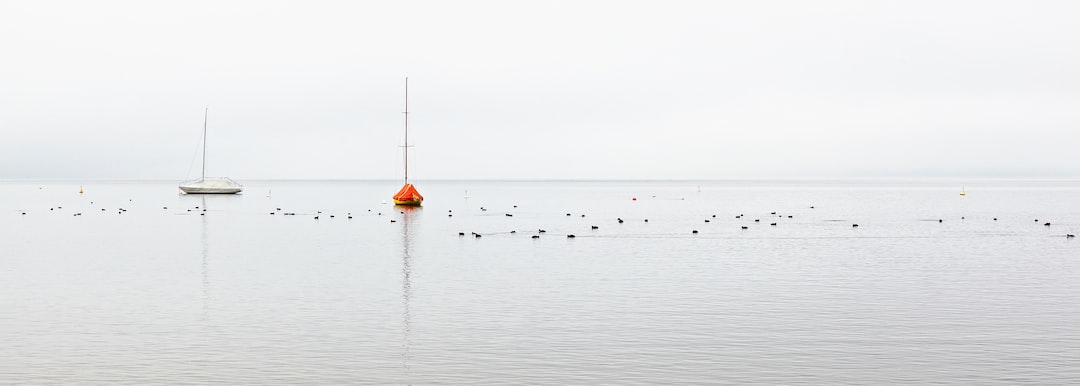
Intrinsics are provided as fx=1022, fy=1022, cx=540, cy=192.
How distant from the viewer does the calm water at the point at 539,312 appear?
27.8 m

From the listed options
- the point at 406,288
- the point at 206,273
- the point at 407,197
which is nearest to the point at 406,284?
the point at 406,288

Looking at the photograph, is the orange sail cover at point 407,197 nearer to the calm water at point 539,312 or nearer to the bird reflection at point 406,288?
the bird reflection at point 406,288

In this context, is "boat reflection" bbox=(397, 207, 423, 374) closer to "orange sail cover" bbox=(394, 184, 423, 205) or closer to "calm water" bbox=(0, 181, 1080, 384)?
"calm water" bbox=(0, 181, 1080, 384)

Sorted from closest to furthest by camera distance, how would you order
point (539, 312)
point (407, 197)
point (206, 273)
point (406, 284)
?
point (539, 312), point (406, 284), point (206, 273), point (407, 197)

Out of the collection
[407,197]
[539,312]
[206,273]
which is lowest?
[539,312]

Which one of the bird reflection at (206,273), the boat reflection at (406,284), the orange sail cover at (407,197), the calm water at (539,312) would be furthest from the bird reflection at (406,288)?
the orange sail cover at (407,197)

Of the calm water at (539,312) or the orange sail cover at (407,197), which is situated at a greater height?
the orange sail cover at (407,197)

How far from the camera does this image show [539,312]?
3928cm

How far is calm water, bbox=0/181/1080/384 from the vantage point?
27750 mm

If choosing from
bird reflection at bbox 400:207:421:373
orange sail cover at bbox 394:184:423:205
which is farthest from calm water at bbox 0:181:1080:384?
orange sail cover at bbox 394:184:423:205

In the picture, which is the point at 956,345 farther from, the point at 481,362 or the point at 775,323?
the point at 481,362

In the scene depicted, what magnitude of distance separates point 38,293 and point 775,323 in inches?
1275

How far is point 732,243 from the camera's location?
8044 centimetres

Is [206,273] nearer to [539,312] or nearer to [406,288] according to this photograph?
[406,288]
